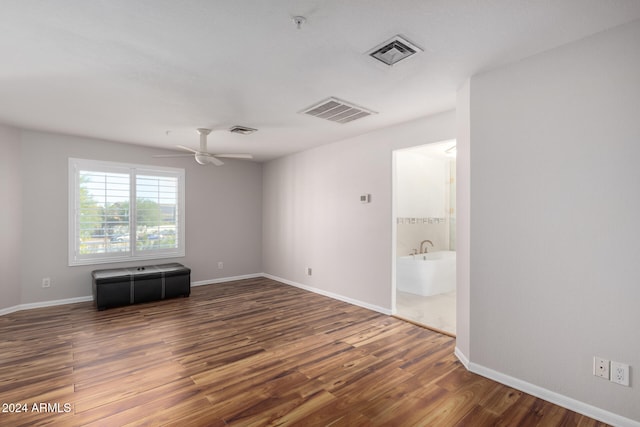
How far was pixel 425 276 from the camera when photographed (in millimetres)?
5215

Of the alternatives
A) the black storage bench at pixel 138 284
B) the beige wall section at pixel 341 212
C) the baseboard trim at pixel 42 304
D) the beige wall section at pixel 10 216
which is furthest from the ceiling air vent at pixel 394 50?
the baseboard trim at pixel 42 304

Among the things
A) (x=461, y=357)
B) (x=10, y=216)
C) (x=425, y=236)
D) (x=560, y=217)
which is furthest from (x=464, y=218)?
(x=10, y=216)

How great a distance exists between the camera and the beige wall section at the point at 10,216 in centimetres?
423

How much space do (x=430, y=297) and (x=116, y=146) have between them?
18.7 feet

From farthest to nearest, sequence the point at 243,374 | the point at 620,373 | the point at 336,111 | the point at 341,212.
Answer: the point at 341,212 → the point at 336,111 → the point at 243,374 → the point at 620,373

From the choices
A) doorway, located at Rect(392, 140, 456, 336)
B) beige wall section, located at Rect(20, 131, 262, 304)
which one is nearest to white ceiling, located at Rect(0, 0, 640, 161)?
beige wall section, located at Rect(20, 131, 262, 304)

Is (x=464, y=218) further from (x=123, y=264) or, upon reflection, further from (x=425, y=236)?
(x=123, y=264)

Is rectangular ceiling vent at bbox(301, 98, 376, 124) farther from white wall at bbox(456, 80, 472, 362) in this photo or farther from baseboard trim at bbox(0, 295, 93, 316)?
baseboard trim at bbox(0, 295, 93, 316)

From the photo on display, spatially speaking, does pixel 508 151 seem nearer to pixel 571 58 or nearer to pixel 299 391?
pixel 571 58

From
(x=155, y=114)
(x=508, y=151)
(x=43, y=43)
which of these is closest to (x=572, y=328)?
(x=508, y=151)

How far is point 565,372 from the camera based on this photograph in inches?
88.7

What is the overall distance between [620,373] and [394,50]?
8.62 feet

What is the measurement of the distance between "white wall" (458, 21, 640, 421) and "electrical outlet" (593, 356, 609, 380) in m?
0.03

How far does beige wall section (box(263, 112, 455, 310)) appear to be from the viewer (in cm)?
433
